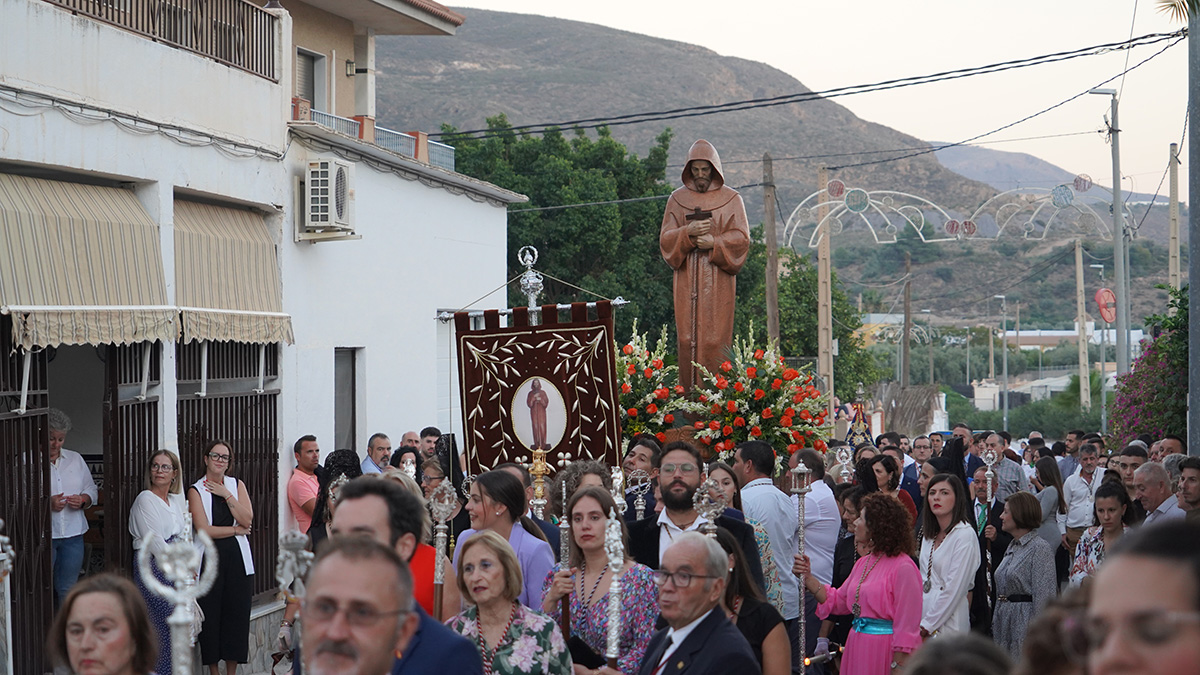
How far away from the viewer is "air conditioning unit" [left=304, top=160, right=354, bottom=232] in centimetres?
1469

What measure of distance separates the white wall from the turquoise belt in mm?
7068

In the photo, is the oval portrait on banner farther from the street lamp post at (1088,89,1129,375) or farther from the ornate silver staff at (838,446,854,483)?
the street lamp post at (1088,89,1129,375)

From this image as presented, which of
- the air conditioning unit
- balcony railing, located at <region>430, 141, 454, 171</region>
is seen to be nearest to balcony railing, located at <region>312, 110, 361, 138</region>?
balcony railing, located at <region>430, 141, 454, 171</region>

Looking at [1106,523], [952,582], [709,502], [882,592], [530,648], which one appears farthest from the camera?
[1106,523]

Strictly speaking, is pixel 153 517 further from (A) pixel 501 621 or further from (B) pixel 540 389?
(A) pixel 501 621

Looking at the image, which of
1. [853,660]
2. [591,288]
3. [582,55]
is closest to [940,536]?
[853,660]

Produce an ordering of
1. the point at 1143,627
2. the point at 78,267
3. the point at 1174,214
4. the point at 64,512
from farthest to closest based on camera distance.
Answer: the point at 1174,214, the point at 78,267, the point at 64,512, the point at 1143,627

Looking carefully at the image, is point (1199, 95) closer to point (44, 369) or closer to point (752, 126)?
point (44, 369)

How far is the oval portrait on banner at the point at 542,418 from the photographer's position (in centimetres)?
1138

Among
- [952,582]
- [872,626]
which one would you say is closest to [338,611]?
[872,626]

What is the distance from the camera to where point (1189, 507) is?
29.6ft

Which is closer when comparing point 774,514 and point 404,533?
point 404,533

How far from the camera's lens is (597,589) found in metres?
6.39

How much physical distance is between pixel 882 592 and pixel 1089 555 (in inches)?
85.6
